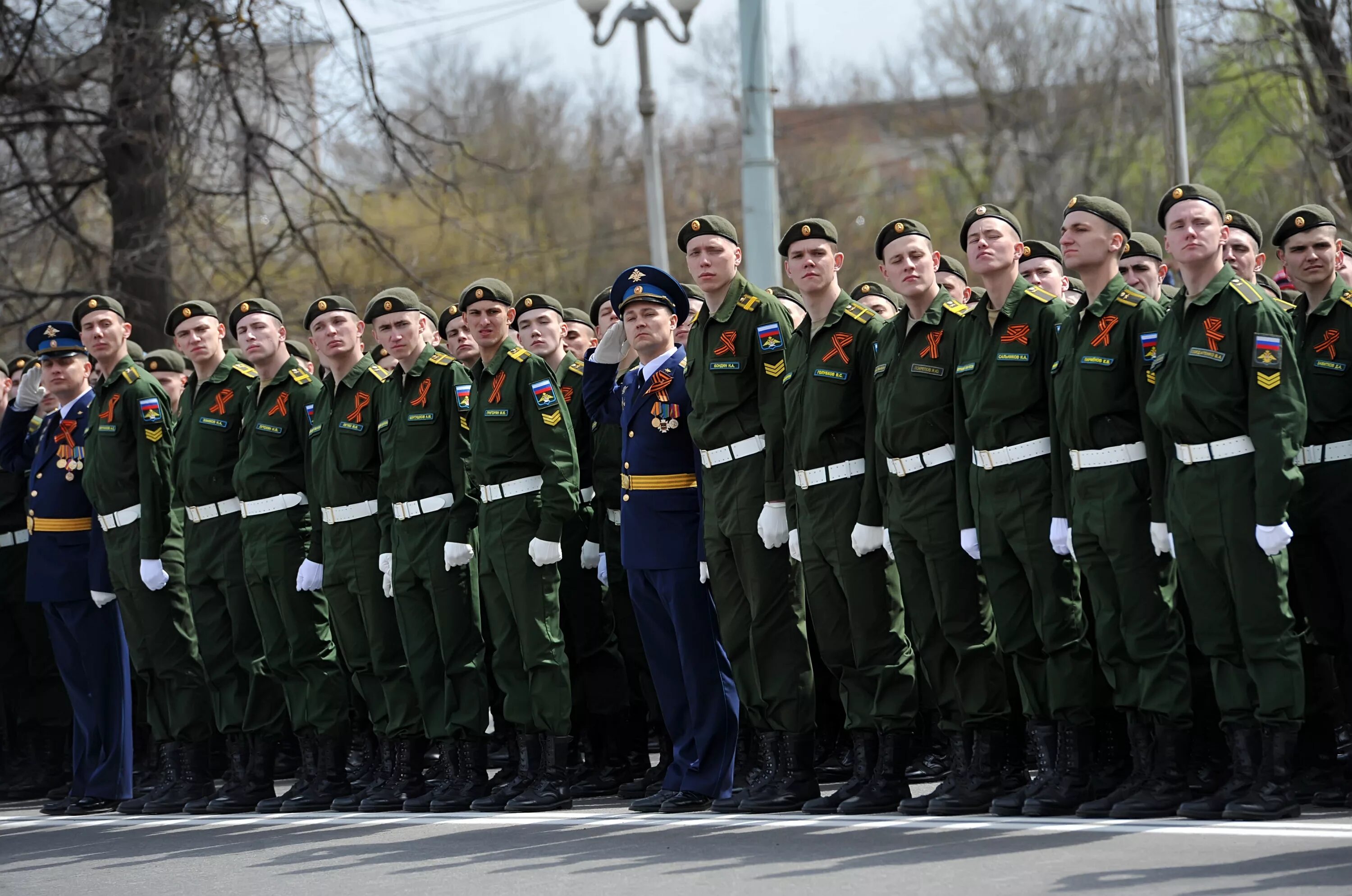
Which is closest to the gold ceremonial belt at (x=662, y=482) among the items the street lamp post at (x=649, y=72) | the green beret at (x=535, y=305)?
the green beret at (x=535, y=305)

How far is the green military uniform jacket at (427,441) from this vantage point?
28.6 feet

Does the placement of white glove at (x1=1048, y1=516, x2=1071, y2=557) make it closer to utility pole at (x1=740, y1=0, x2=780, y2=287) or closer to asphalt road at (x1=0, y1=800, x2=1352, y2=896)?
asphalt road at (x1=0, y1=800, x2=1352, y2=896)

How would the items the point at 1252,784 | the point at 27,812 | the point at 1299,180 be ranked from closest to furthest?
the point at 1252,784 → the point at 27,812 → the point at 1299,180

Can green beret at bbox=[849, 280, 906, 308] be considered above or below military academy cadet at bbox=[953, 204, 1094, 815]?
above

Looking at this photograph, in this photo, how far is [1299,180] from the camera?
23203 mm

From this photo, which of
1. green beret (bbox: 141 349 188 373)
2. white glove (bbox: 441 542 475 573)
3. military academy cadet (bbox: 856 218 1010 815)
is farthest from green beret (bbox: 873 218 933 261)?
green beret (bbox: 141 349 188 373)

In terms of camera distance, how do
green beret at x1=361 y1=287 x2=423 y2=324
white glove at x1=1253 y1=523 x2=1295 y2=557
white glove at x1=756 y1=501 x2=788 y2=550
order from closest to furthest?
white glove at x1=1253 y1=523 x2=1295 y2=557, white glove at x1=756 y1=501 x2=788 y2=550, green beret at x1=361 y1=287 x2=423 y2=324

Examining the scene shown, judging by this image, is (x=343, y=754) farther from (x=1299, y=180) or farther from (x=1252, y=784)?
(x=1299, y=180)

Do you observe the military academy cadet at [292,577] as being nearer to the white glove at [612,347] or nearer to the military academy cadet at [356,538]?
the military academy cadet at [356,538]

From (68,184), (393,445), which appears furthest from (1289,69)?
(393,445)

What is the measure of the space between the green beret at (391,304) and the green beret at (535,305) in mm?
1119

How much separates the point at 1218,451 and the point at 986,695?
1.35 metres

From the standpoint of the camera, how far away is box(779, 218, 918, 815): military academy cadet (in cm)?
754

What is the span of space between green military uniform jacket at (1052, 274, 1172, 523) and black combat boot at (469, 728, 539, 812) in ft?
9.59
